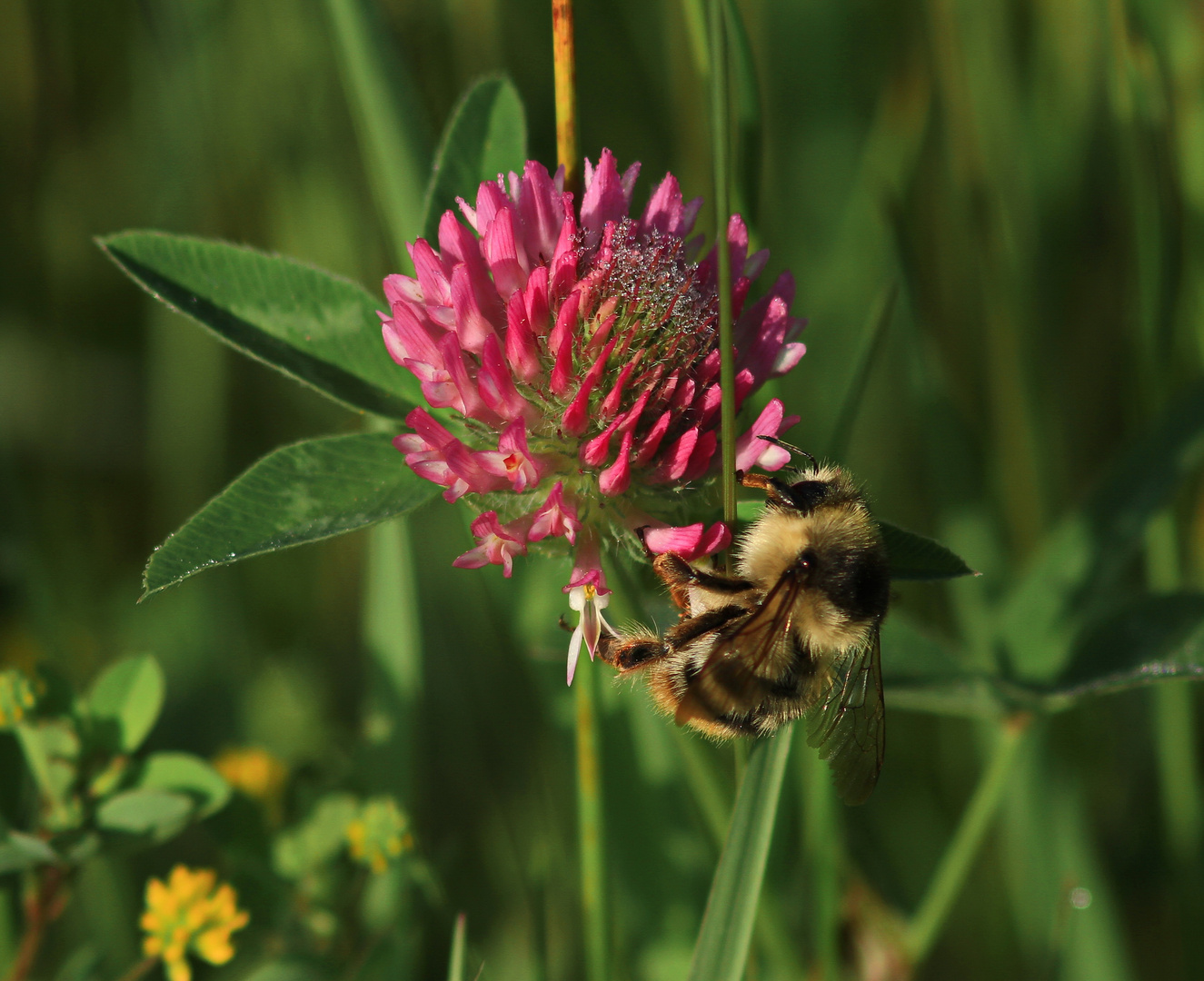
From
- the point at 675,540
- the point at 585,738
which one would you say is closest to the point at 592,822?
the point at 585,738

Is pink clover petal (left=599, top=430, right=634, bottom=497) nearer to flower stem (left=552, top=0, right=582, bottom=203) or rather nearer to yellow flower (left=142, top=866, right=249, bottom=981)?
flower stem (left=552, top=0, right=582, bottom=203)

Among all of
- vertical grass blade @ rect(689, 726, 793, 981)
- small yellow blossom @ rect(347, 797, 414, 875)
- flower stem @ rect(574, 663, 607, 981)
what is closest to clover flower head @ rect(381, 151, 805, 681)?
flower stem @ rect(574, 663, 607, 981)

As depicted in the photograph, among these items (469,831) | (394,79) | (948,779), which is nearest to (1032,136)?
(948,779)

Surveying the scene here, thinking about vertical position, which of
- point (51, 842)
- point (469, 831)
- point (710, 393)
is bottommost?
point (469, 831)

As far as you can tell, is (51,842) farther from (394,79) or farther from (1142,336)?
(1142,336)

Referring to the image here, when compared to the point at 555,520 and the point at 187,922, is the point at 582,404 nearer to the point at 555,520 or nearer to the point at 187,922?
the point at 555,520

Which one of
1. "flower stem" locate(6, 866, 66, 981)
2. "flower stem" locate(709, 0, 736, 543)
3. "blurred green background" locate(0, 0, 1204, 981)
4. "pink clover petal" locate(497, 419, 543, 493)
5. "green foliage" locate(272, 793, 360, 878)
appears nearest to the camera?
"flower stem" locate(709, 0, 736, 543)
